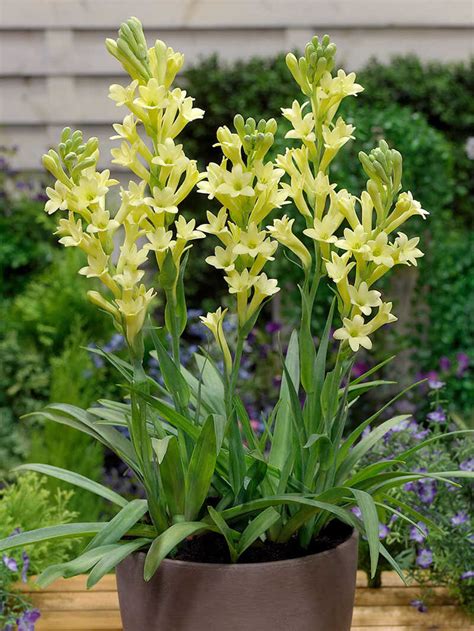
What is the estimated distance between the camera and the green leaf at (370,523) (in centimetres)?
91

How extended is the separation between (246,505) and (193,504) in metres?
0.06

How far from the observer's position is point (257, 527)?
0.99 metres

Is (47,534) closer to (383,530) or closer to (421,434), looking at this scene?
(383,530)

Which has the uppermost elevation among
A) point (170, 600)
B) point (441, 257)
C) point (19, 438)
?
point (170, 600)

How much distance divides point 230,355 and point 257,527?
0.18 m

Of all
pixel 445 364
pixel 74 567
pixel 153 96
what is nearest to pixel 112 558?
pixel 74 567

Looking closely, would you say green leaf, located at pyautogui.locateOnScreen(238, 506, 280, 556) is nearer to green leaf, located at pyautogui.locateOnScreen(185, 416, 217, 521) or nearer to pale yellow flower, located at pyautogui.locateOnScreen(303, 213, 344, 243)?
green leaf, located at pyautogui.locateOnScreen(185, 416, 217, 521)

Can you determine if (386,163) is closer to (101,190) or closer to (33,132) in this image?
(101,190)

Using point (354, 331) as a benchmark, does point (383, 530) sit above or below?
below

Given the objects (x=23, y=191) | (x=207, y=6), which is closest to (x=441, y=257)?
(x=207, y=6)

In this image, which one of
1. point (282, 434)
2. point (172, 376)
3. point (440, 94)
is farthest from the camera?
point (440, 94)

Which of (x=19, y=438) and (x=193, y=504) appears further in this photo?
(x=19, y=438)

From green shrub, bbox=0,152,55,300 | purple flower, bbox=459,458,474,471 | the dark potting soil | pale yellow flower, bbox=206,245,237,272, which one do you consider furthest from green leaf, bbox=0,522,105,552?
green shrub, bbox=0,152,55,300

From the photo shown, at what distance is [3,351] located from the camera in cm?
329
